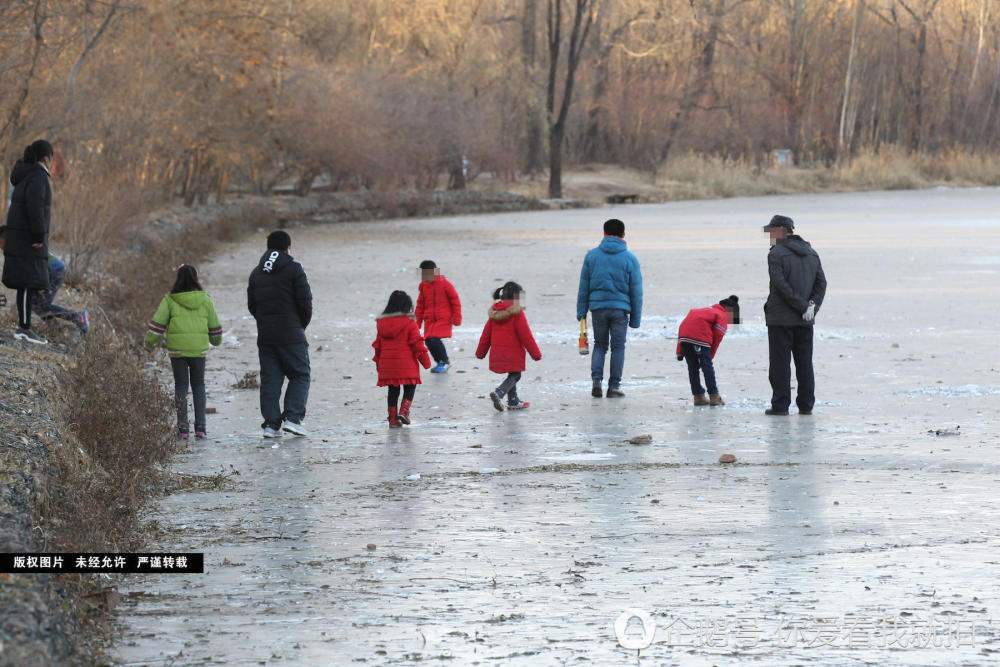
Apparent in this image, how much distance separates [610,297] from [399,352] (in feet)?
8.44

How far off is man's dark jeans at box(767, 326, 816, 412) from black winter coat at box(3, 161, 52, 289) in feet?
20.4

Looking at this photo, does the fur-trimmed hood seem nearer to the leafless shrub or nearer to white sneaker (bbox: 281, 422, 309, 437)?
white sneaker (bbox: 281, 422, 309, 437)

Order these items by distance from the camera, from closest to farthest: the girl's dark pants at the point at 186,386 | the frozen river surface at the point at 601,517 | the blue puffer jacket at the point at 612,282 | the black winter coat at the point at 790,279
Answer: the frozen river surface at the point at 601,517
the girl's dark pants at the point at 186,386
the black winter coat at the point at 790,279
the blue puffer jacket at the point at 612,282

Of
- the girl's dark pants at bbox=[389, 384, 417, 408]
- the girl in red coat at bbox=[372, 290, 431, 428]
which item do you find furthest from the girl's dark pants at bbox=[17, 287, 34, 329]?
the girl's dark pants at bbox=[389, 384, 417, 408]

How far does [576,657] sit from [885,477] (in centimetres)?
432

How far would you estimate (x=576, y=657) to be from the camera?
5.76m

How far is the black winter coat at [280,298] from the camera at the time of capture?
37.4 feet

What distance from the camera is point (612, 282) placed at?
1366 cm

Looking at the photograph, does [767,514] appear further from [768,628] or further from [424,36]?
[424,36]

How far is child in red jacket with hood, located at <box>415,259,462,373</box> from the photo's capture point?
15227 mm

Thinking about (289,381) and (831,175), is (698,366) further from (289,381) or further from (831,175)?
(831,175)

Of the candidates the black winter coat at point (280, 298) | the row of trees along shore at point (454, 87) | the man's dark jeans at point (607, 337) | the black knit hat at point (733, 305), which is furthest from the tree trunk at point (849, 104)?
the black winter coat at point (280, 298)

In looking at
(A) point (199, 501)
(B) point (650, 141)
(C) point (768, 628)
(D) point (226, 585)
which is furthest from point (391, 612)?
(B) point (650, 141)

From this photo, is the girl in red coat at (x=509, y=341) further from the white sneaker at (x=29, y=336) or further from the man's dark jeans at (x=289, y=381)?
the white sneaker at (x=29, y=336)
